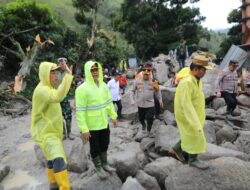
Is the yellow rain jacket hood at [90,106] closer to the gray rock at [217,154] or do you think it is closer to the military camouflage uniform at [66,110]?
the gray rock at [217,154]

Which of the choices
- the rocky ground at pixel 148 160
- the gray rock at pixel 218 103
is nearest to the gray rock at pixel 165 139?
the rocky ground at pixel 148 160

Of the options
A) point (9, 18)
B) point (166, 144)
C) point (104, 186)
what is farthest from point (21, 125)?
point (9, 18)

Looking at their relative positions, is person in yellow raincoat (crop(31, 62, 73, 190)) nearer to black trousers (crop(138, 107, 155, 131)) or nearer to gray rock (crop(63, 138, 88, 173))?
gray rock (crop(63, 138, 88, 173))

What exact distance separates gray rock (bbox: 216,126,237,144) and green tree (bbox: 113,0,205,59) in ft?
62.9

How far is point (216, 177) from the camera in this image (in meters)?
4.29

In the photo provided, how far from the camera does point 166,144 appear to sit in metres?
6.47

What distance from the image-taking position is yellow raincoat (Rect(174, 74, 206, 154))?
3.93 m

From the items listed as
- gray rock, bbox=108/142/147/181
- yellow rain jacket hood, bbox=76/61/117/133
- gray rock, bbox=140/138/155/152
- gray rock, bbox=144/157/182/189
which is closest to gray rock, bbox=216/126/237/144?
gray rock, bbox=140/138/155/152

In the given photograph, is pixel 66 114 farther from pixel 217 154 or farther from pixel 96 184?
pixel 217 154

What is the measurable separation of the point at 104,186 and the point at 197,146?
5.12 feet

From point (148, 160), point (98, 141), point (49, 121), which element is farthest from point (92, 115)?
point (148, 160)

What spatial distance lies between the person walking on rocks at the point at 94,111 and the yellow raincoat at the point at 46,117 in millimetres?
351

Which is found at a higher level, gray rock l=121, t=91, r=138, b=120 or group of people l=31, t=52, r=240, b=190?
group of people l=31, t=52, r=240, b=190

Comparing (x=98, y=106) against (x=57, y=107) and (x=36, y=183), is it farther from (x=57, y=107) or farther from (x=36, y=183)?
(x=36, y=183)
